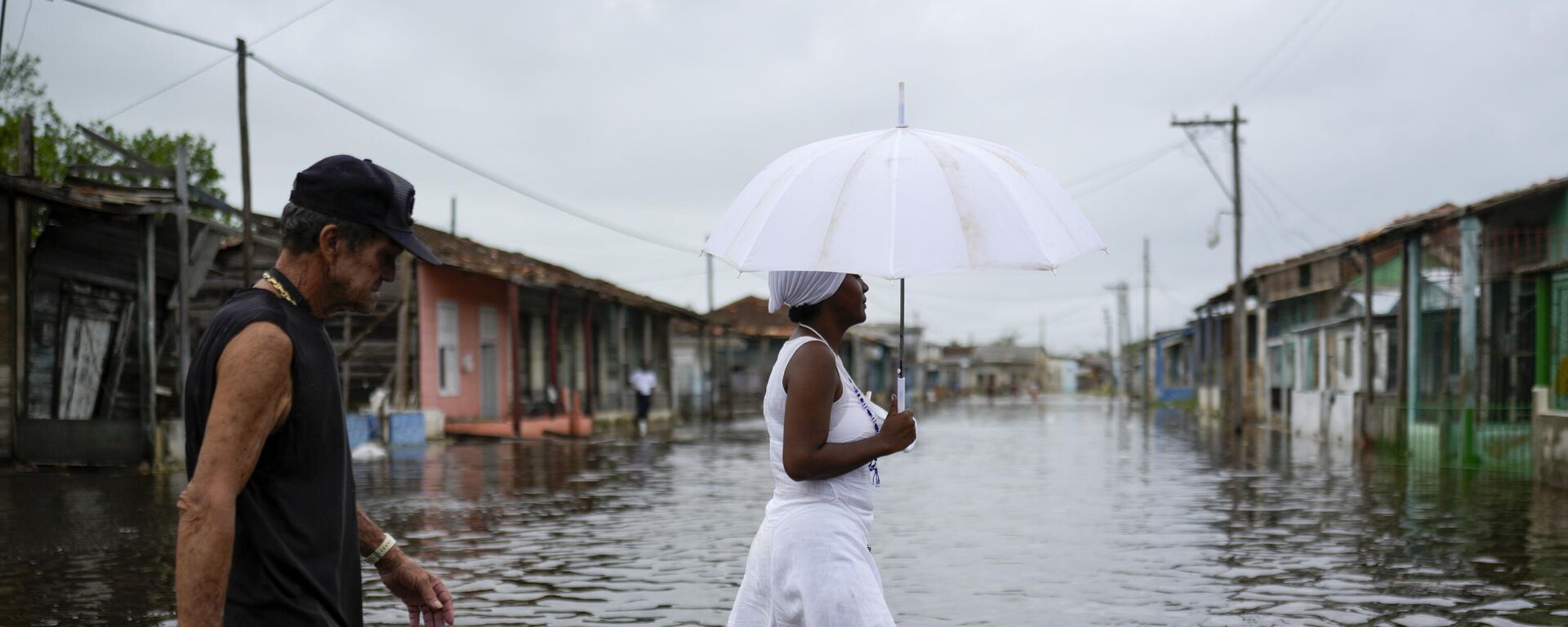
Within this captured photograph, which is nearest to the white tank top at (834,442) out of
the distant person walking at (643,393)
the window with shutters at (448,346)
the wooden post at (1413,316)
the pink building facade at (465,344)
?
the wooden post at (1413,316)

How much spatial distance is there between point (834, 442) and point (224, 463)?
1626 mm

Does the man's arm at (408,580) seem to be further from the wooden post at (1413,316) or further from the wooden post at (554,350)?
the wooden post at (554,350)

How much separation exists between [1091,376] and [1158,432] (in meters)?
127

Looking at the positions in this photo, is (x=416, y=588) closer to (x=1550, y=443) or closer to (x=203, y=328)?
(x=1550, y=443)

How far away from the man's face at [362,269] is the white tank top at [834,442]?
1107mm

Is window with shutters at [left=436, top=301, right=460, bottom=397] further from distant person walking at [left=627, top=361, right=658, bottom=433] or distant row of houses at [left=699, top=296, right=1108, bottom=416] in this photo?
distant row of houses at [left=699, top=296, right=1108, bottom=416]

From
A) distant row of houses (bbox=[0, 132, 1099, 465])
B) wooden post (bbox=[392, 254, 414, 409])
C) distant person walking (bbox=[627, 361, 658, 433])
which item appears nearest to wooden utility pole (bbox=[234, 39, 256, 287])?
distant row of houses (bbox=[0, 132, 1099, 465])

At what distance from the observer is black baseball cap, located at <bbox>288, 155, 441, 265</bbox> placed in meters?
2.86

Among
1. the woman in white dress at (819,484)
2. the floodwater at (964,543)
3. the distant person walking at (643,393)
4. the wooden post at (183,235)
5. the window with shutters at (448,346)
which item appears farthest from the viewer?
the distant person walking at (643,393)

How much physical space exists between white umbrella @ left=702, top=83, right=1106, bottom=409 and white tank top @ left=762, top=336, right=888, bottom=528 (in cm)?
21

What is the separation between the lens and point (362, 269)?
2.92m

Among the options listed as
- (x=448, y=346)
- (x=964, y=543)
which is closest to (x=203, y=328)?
(x=448, y=346)

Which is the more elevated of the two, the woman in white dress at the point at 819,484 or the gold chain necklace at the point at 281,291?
the gold chain necklace at the point at 281,291

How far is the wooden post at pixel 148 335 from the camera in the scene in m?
18.1
